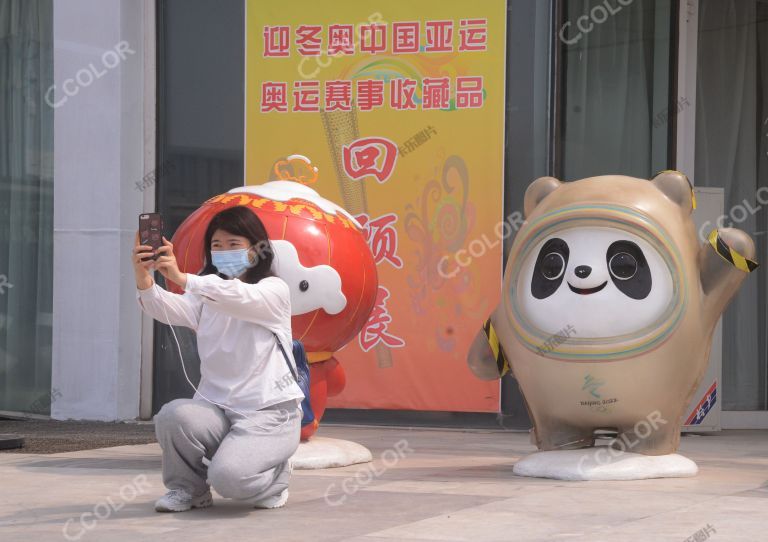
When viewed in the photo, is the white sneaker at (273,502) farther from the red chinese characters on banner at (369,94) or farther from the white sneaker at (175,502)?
the red chinese characters on banner at (369,94)

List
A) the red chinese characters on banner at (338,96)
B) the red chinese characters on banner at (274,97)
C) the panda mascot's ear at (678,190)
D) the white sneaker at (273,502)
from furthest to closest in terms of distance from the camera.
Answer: the red chinese characters on banner at (274,97), the red chinese characters on banner at (338,96), the panda mascot's ear at (678,190), the white sneaker at (273,502)

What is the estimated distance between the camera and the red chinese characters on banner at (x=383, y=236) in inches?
381

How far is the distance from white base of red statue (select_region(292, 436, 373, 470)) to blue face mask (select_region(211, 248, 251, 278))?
1.87 m

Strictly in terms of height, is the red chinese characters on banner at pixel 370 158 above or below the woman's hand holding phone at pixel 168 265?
above

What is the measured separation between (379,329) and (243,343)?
453 centimetres

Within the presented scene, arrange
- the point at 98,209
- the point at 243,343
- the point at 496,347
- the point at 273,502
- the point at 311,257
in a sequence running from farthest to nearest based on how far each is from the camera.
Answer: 1. the point at 98,209
2. the point at 496,347
3. the point at 311,257
4. the point at 273,502
5. the point at 243,343

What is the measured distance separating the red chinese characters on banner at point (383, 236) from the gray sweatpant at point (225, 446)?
4503 mm

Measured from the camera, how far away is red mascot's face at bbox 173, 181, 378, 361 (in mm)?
6672

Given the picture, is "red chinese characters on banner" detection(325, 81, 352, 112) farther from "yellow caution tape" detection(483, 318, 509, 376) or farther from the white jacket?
the white jacket

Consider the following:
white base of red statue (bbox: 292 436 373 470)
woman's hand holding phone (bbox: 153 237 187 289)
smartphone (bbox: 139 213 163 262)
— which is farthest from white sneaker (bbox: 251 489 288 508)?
white base of red statue (bbox: 292 436 373 470)

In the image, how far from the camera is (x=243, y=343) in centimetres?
518

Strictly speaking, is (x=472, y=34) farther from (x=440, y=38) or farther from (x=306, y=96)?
(x=306, y=96)

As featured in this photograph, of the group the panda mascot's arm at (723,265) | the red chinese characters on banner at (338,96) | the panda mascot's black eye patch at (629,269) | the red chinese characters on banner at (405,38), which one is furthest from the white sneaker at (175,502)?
the red chinese characters on banner at (405,38)

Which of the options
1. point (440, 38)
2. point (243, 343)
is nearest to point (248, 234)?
point (243, 343)
